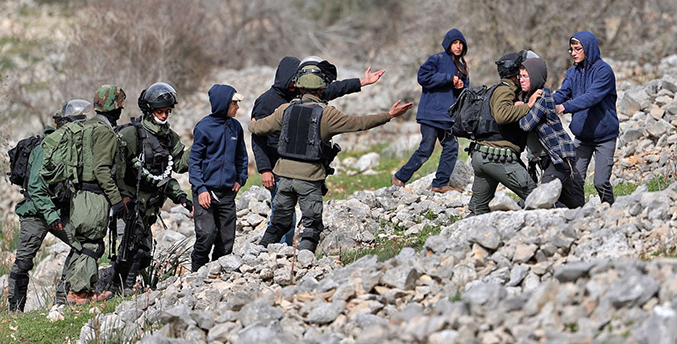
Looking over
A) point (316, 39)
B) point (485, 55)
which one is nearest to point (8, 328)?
point (485, 55)

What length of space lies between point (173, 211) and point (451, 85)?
4653 mm

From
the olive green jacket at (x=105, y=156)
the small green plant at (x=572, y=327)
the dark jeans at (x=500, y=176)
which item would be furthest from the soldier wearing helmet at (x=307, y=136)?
the small green plant at (x=572, y=327)

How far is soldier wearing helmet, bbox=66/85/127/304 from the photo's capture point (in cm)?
707

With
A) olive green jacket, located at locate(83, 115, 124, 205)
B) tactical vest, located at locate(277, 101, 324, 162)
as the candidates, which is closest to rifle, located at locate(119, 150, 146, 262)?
olive green jacket, located at locate(83, 115, 124, 205)

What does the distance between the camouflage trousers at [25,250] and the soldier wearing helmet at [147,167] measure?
0.69 m

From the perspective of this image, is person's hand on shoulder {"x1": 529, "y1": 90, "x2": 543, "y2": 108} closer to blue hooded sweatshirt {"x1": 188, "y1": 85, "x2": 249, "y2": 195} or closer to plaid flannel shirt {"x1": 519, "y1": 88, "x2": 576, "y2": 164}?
plaid flannel shirt {"x1": 519, "y1": 88, "x2": 576, "y2": 164}

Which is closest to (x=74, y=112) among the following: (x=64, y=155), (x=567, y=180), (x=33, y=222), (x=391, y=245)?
(x=64, y=155)

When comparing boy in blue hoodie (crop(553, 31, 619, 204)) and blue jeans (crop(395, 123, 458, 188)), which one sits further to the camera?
blue jeans (crop(395, 123, 458, 188))

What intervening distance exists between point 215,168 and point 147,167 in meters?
0.73

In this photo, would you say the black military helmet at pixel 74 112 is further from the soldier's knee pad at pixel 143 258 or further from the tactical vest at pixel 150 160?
the soldier's knee pad at pixel 143 258

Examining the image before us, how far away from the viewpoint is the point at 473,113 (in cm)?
666

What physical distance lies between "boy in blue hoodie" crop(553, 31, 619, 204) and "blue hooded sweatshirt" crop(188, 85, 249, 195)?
2.89 m

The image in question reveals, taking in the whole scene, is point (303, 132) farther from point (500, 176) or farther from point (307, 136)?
point (500, 176)

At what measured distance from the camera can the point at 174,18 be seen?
20.9 meters
